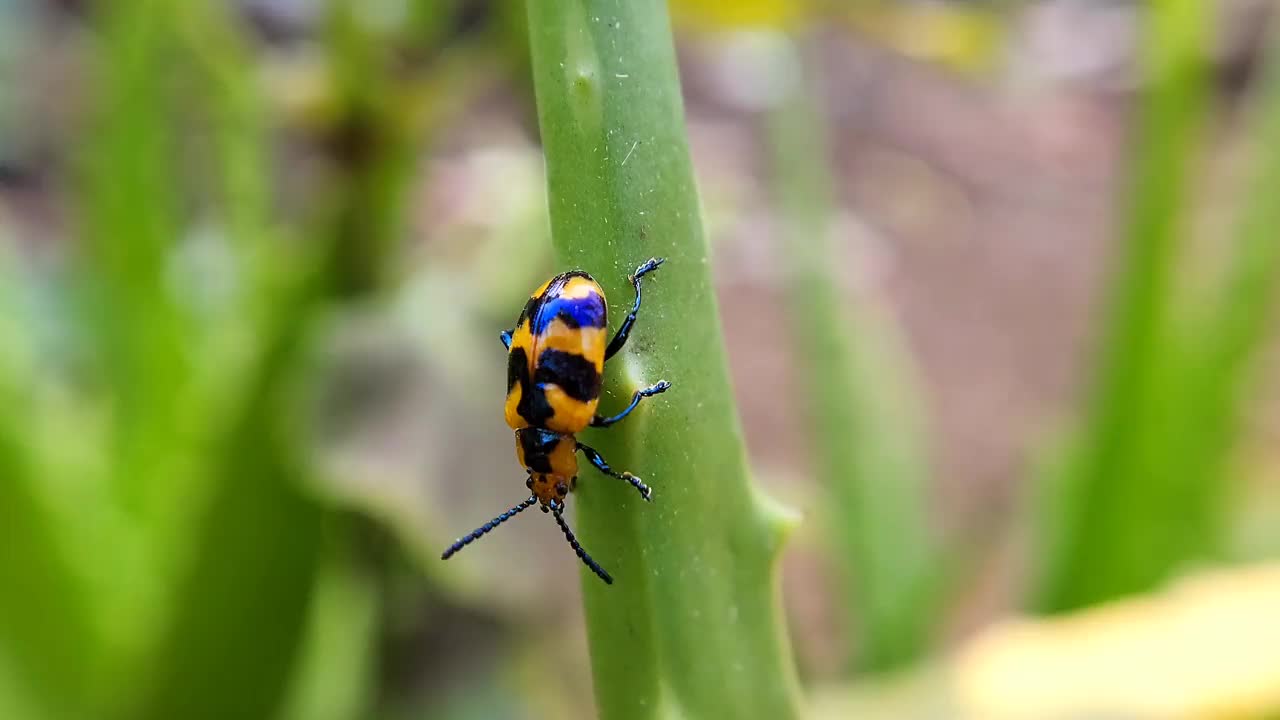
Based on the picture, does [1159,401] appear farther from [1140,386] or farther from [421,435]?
[421,435]

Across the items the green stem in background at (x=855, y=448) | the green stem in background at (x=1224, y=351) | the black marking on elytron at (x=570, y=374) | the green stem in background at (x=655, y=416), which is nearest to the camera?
the green stem in background at (x=655, y=416)

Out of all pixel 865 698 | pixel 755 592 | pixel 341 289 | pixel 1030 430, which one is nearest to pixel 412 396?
pixel 341 289

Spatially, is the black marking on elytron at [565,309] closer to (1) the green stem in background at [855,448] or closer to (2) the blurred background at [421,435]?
(2) the blurred background at [421,435]

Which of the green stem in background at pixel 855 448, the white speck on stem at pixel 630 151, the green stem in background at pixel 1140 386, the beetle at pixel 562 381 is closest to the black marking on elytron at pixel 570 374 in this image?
the beetle at pixel 562 381

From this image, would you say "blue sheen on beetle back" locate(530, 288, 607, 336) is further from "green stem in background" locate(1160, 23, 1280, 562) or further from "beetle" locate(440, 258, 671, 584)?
"green stem in background" locate(1160, 23, 1280, 562)

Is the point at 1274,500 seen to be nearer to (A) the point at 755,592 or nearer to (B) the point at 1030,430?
(A) the point at 755,592

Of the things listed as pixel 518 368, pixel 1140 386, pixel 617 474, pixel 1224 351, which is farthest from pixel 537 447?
pixel 1224 351

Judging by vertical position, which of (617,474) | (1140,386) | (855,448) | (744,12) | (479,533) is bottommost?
(617,474)

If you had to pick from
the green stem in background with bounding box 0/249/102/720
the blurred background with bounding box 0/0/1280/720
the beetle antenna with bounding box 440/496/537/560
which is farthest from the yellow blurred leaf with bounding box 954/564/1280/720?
the green stem in background with bounding box 0/249/102/720
